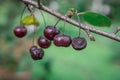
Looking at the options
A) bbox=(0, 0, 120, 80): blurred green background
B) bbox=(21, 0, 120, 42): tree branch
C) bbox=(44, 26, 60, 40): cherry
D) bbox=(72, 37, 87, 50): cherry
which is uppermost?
bbox=(21, 0, 120, 42): tree branch

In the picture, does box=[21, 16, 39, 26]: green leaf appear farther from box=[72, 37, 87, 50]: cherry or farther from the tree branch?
box=[72, 37, 87, 50]: cherry

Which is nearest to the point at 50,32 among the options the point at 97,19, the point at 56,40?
the point at 56,40

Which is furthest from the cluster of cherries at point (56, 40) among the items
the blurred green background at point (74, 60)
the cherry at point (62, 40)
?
the blurred green background at point (74, 60)

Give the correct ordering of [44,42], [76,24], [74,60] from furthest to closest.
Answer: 1. [74,60]
2. [44,42]
3. [76,24]

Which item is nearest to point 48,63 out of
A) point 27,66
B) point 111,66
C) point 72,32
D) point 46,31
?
point 72,32

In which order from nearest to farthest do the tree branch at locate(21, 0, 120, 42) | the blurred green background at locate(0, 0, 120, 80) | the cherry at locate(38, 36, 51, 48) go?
1. the tree branch at locate(21, 0, 120, 42)
2. the cherry at locate(38, 36, 51, 48)
3. the blurred green background at locate(0, 0, 120, 80)

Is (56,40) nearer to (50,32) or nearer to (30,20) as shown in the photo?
(50,32)

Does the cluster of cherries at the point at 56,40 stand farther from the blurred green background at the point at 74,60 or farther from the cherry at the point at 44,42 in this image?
the blurred green background at the point at 74,60

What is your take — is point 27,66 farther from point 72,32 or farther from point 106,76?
point 106,76

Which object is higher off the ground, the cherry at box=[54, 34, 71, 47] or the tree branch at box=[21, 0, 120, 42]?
the tree branch at box=[21, 0, 120, 42]

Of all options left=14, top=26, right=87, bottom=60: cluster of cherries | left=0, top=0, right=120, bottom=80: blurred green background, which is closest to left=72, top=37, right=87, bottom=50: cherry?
left=14, top=26, right=87, bottom=60: cluster of cherries
